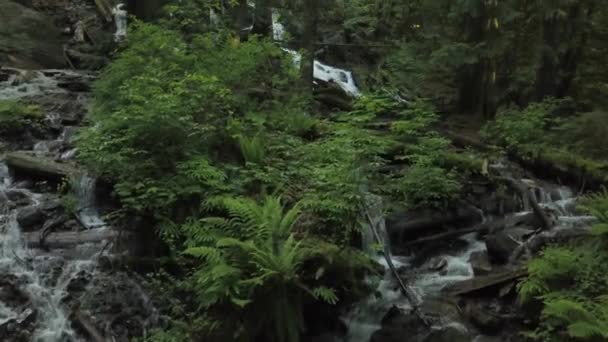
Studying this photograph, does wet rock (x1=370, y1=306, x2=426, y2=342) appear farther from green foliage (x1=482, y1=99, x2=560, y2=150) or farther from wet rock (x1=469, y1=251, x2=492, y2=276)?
green foliage (x1=482, y1=99, x2=560, y2=150)

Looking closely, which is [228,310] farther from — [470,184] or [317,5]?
[317,5]

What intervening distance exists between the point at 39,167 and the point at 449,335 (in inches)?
259

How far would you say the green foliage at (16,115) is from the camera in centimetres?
1079

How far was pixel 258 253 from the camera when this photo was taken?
663 cm

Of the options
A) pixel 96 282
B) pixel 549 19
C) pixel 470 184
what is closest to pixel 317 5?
pixel 549 19

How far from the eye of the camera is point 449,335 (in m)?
7.26

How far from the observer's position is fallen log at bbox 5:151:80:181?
923 centimetres

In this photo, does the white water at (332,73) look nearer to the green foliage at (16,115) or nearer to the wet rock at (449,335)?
the green foliage at (16,115)

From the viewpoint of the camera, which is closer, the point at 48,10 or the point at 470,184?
the point at 470,184

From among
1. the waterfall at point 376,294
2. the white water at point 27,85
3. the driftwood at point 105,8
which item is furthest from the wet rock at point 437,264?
the driftwood at point 105,8

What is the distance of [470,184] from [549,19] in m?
5.55

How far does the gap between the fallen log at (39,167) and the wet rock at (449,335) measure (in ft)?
→ 18.7

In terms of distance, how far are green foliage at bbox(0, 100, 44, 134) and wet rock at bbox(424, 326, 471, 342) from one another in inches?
319

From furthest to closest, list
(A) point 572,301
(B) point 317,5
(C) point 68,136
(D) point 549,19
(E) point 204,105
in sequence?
(B) point 317,5, (D) point 549,19, (C) point 68,136, (E) point 204,105, (A) point 572,301
